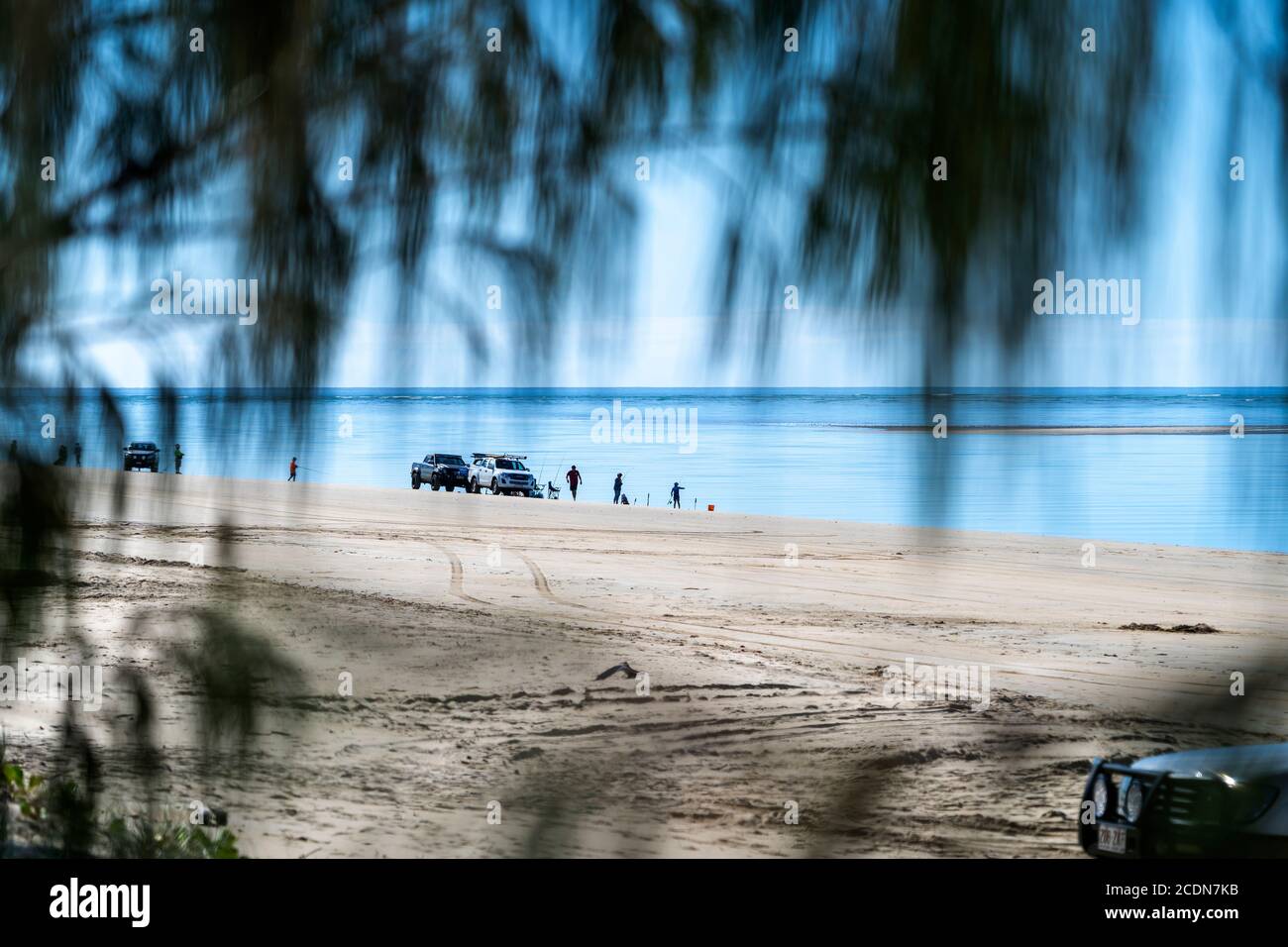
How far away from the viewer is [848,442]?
78 centimetres

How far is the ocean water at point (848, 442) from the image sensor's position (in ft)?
2.16

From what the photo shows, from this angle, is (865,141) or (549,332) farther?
(549,332)

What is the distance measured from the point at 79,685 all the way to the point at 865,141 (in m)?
0.90

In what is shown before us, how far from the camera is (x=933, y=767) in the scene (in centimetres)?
117

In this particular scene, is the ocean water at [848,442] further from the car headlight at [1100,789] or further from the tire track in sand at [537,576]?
the tire track in sand at [537,576]

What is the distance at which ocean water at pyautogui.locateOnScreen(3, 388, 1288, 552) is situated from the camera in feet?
2.16

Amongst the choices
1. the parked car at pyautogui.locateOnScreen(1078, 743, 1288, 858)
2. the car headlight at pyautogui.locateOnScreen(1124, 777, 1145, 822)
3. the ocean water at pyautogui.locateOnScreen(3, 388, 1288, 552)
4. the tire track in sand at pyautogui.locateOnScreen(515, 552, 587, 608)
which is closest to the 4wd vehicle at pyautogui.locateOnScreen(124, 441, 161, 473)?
the ocean water at pyautogui.locateOnScreen(3, 388, 1288, 552)

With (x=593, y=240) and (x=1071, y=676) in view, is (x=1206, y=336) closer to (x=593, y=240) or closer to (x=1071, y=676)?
(x=593, y=240)

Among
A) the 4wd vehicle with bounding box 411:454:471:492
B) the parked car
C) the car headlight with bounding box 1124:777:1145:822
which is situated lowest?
the car headlight with bounding box 1124:777:1145:822

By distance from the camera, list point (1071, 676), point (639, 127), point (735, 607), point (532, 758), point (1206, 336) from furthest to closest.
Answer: point (735, 607), point (1071, 676), point (532, 758), point (639, 127), point (1206, 336)

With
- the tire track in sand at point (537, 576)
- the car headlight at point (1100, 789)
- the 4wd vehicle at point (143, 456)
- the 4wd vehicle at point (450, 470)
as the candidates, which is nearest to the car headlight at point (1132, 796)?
the car headlight at point (1100, 789)

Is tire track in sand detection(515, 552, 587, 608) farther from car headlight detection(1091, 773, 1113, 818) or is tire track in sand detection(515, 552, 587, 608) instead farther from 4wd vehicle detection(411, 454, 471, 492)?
4wd vehicle detection(411, 454, 471, 492)

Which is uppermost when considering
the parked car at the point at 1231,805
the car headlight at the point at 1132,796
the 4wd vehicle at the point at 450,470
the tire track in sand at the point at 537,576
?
the 4wd vehicle at the point at 450,470
